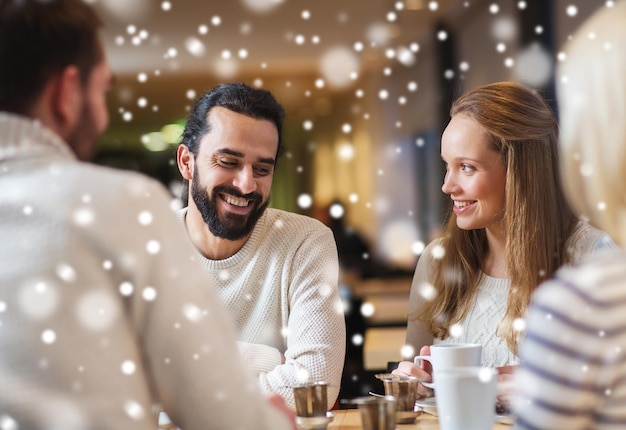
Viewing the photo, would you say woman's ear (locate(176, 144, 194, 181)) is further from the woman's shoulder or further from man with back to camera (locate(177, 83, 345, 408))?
the woman's shoulder

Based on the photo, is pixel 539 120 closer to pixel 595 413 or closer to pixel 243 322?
pixel 243 322

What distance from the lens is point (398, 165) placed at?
7.24m

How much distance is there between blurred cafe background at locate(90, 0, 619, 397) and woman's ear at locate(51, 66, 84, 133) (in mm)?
1506

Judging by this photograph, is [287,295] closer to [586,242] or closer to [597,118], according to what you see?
[586,242]

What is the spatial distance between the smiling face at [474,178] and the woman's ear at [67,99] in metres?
0.98

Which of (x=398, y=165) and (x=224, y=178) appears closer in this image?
(x=224, y=178)

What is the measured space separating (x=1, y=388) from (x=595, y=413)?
0.56 metres

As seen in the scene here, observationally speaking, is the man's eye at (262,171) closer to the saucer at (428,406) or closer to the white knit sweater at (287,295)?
the white knit sweater at (287,295)

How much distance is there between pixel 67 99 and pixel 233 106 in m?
1.02

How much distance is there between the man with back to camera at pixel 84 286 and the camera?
686 mm

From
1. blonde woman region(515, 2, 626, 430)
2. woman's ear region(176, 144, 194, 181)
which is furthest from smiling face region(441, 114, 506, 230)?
blonde woman region(515, 2, 626, 430)

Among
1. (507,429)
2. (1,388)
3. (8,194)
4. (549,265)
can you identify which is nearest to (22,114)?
(8,194)

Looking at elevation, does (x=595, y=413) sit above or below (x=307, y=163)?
below

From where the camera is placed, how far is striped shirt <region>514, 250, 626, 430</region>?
700mm
